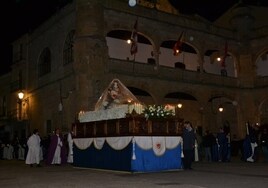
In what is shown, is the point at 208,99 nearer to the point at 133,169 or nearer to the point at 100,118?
→ the point at 100,118

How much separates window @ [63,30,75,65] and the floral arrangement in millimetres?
13984

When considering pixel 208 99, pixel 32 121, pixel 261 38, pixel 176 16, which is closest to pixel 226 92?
pixel 208 99

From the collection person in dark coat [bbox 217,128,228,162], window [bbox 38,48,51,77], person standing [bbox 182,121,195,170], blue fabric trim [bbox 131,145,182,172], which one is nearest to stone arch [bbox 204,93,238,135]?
person in dark coat [bbox 217,128,228,162]

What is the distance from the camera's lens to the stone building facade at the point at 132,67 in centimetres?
2445

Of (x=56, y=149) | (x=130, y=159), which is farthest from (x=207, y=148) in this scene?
(x=130, y=159)

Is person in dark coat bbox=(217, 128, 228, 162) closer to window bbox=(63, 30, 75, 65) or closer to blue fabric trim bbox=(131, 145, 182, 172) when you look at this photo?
blue fabric trim bbox=(131, 145, 182, 172)

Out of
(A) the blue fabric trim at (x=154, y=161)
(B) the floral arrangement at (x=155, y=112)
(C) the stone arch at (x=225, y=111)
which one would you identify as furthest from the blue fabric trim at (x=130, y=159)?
(C) the stone arch at (x=225, y=111)

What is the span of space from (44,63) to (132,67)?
9312 millimetres

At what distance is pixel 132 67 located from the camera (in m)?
26.1

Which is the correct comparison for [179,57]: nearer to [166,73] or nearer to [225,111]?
[166,73]

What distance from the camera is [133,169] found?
1264 cm

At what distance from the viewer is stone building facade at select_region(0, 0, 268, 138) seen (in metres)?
24.5

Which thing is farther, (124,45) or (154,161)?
(124,45)

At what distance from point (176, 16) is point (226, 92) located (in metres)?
7.60
